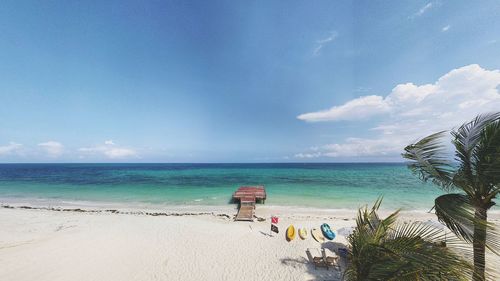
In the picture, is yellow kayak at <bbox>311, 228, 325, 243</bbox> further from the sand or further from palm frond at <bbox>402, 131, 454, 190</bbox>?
palm frond at <bbox>402, 131, 454, 190</bbox>

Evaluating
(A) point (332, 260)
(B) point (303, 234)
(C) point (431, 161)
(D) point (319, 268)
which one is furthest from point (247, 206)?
(C) point (431, 161)

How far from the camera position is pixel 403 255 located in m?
2.20

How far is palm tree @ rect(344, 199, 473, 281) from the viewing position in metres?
1.97

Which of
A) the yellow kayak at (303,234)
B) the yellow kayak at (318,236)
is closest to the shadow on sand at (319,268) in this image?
the yellow kayak at (318,236)

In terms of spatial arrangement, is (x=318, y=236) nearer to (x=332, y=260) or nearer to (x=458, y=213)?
(x=332, y=260)

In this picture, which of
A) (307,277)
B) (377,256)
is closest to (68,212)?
(307,277)

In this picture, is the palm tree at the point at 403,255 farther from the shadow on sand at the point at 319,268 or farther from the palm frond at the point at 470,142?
the shadow on sand at the point at 319,268

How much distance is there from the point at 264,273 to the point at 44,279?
9.71 m

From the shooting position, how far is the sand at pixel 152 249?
8.77m

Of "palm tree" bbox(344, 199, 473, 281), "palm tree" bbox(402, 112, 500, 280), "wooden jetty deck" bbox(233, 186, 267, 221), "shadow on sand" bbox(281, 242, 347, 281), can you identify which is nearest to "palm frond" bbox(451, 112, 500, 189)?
"palm tree" bbox(402, 112, 500, 280)

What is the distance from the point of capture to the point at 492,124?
301 cm

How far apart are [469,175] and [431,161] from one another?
0.50m

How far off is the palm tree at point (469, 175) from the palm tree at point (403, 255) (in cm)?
41

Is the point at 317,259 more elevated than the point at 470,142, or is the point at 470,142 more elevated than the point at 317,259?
the point at 470,142
